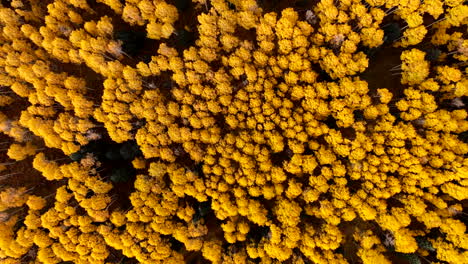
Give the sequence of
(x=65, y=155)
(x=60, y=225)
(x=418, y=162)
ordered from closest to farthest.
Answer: (x=418, y=162) < (x=60, y=225) < (x=65, y=155)

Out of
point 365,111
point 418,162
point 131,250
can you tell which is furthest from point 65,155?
point 418,162

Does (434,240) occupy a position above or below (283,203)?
above

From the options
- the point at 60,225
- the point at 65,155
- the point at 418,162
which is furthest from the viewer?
the point at 65,155

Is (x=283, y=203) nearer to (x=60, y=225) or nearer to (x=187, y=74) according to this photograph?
(x=187, y=74)

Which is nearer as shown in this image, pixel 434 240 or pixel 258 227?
pixel 434 240

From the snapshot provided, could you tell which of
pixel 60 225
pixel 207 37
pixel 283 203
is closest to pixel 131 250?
pixel 60 225

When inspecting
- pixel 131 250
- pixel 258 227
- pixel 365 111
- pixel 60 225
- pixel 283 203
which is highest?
pixel 365 111
